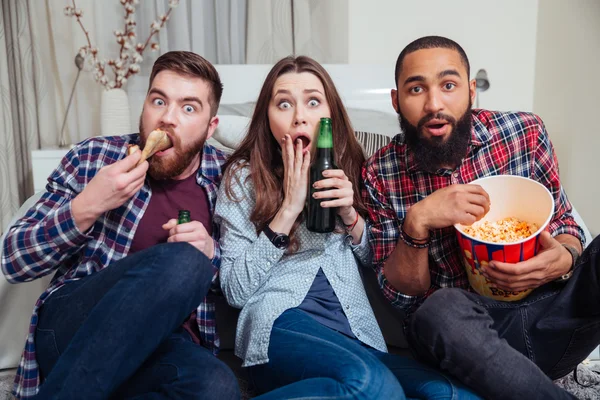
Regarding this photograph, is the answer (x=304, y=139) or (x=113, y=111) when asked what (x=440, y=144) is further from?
(x=113, y=111)

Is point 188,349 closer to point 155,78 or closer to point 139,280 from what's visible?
point 139,280

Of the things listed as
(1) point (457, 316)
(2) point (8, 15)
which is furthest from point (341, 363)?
(2) point (8, 15)

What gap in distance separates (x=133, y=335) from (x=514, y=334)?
2.46 ft

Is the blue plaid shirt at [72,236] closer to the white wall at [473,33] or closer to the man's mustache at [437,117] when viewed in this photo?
the man's mustache at [437,117]

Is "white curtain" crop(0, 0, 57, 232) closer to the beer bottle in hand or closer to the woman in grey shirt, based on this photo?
the woman in grey shirt

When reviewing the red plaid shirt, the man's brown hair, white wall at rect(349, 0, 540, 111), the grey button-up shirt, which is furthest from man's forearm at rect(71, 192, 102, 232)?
white wall at rect(349, 0, 540, 111)

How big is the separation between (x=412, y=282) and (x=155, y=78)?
79cm

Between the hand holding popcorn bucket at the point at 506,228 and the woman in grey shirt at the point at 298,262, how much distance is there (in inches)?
9.1

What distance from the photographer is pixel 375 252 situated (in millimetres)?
1324

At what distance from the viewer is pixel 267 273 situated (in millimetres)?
1215

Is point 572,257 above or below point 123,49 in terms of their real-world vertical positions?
below

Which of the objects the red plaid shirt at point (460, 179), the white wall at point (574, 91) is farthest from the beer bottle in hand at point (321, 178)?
the white wall at point (574, 91)

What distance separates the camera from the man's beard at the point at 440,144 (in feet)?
4.11

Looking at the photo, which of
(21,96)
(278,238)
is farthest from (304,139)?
(21,96)
